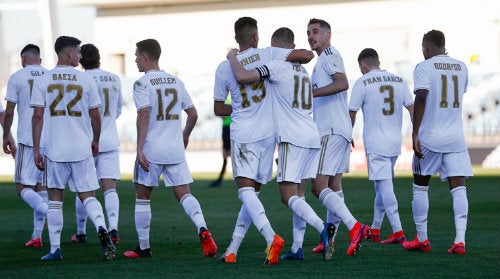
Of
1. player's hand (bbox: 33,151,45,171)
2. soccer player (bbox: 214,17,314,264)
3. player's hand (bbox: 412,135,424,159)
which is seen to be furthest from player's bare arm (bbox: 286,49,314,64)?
player's hand (bbox: 33,151,45,171)

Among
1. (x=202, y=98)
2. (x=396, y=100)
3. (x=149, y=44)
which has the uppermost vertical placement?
(x=149, y=44)

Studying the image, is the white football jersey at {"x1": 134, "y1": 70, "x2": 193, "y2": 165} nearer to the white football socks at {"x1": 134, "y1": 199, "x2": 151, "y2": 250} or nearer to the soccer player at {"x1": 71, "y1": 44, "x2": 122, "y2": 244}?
the white football socks at {"x1": 134, "y1": 199, "x2": 151, "y2": 250}

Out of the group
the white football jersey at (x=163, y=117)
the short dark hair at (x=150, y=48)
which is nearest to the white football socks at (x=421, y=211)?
the white football jersey at (x=163, y=117)

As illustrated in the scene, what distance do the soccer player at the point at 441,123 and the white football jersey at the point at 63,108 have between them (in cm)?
296

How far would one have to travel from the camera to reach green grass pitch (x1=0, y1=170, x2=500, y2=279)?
29.1 ft

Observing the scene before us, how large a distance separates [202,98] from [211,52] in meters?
12.4

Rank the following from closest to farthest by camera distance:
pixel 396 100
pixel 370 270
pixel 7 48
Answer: pixel 370 270, pixel 396 100, pixel 7 48

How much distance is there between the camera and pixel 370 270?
887 centimetres

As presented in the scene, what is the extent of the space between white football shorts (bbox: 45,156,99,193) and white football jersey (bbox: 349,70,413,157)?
9.36 ft

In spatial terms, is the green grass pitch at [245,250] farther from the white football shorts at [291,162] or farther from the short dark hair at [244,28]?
the short dark hair at [244,28]

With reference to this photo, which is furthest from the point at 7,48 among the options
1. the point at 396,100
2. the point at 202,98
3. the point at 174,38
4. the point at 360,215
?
the point at 396,100

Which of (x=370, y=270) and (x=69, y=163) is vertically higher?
(x=69, y=163)

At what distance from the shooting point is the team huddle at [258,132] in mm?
9242

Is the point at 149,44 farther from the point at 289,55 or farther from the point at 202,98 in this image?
the point at 202,98
